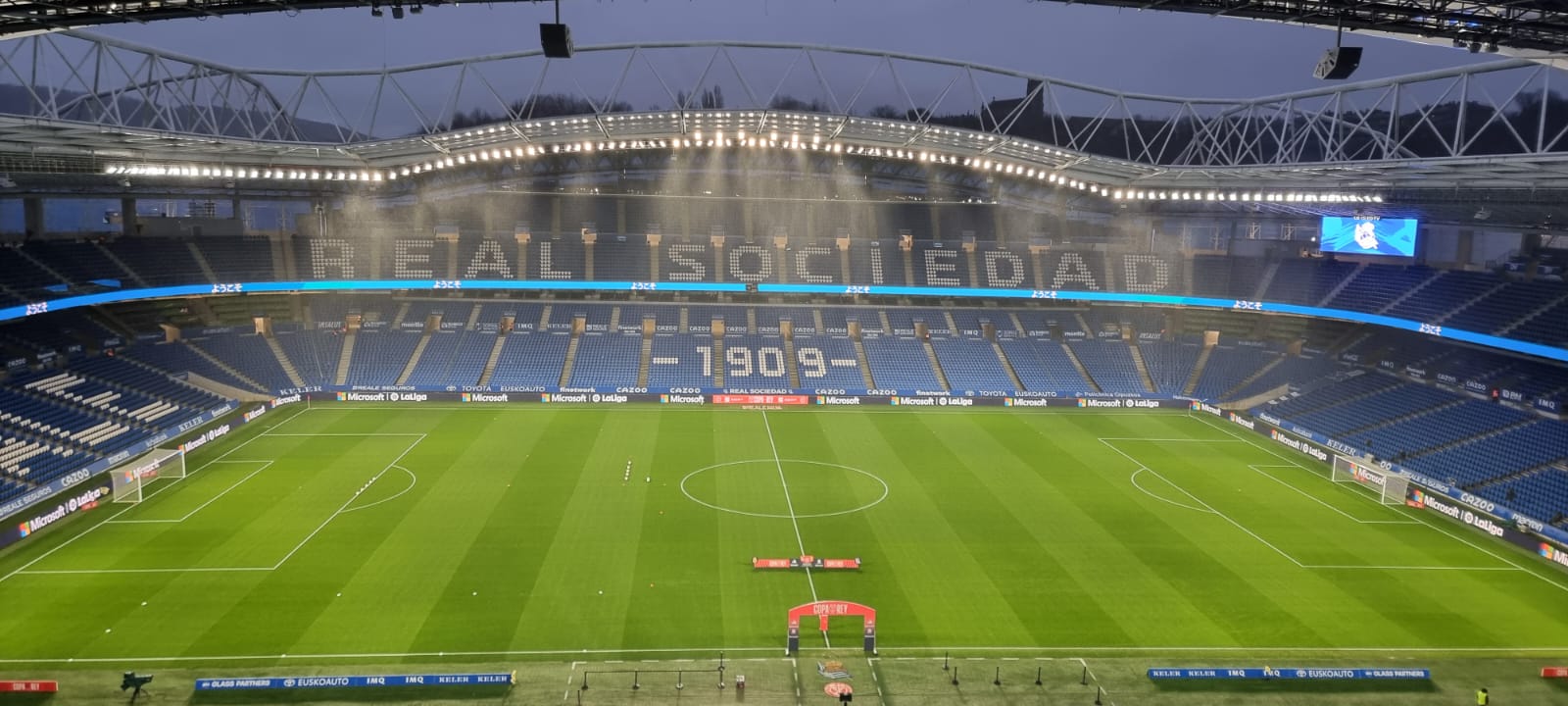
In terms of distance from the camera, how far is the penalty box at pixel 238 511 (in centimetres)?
2356

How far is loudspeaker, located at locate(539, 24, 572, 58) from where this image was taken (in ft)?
45.9

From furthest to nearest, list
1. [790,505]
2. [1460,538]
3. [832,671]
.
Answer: [790,505] < [1460,538] < [832,671]

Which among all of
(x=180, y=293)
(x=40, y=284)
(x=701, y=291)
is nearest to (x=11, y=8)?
(x=40, y=284)

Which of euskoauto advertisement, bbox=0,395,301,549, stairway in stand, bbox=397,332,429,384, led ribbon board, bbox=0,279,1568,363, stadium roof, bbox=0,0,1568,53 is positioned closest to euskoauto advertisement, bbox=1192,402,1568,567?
led ribbon board, bbox=0,279,1568,363

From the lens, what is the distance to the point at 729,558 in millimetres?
24375

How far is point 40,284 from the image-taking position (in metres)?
36.0

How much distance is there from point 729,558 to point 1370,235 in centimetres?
3978

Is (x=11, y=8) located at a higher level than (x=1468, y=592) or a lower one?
higher

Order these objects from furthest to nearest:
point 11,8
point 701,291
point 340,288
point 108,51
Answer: point 701,291 → point 340,288 → point 108,51 → point 11,8

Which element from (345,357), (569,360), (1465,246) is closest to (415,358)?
(345,357)

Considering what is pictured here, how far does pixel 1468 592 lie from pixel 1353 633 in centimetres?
548

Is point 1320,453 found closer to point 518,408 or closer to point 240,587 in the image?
point 518,408

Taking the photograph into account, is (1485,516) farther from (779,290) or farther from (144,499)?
(144,499)

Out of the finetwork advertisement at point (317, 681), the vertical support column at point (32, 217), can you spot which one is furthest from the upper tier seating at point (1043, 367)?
the vertical support column at point (32, 217)
